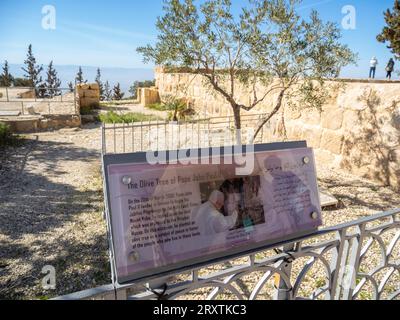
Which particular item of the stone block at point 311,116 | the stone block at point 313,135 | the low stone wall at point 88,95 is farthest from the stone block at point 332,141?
the low stone wall at point 88,95

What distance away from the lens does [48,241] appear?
4480 mm

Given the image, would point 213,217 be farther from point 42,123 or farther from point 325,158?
point 42,123

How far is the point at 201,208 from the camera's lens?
1.60 metres

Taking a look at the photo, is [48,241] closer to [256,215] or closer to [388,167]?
[256,215]

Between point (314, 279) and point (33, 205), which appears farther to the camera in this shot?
point (33, 205)

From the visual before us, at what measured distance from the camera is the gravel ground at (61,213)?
3709 mm

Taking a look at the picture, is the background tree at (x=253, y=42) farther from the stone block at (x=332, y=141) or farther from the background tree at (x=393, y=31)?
the background tree at (x=393, y=31)

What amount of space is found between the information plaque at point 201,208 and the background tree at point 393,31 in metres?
20.4

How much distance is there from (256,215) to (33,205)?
5.07 m

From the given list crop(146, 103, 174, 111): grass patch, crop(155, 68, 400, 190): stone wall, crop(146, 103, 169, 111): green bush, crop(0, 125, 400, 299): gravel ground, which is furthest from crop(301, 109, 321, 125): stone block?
crop(146, 103, 169, 111): green bush

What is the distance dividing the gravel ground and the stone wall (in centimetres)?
34
